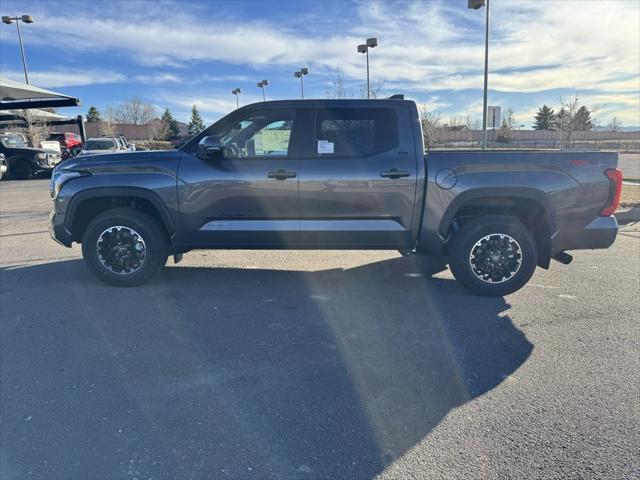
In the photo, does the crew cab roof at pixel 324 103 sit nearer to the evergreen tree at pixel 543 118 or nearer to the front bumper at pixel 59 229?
the front bumper at pixel 59 229

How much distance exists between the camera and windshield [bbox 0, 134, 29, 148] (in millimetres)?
19703

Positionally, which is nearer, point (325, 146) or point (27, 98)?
point (325, 146)

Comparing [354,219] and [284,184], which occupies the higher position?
[284,184]

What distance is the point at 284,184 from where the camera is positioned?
15.2 feet

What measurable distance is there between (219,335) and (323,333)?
2.86 ft

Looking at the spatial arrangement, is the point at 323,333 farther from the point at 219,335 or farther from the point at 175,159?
the point at 175,159

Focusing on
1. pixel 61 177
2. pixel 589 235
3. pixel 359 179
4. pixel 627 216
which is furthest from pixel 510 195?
pixel 627 216

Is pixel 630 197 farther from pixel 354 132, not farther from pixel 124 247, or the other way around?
pixel 124 247

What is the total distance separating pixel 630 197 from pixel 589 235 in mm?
7858

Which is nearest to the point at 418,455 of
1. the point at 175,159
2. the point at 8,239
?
the point at 175,159

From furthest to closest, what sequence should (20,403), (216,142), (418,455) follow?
(216,142) → (20,403) → (418,455)

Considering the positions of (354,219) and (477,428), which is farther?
(354,219)

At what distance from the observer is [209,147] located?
445 centimetres

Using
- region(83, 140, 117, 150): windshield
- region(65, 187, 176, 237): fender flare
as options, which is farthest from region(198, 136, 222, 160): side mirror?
region(83, 140, 117, 150): windshield
